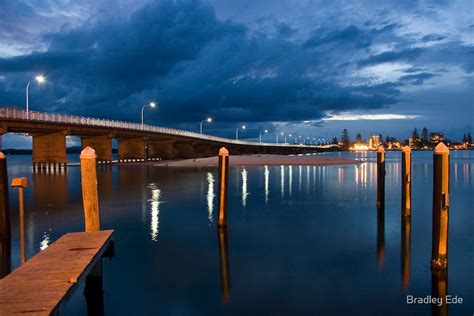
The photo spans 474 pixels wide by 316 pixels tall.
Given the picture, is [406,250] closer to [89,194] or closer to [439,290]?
[439,290]

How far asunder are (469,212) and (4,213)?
864 inches

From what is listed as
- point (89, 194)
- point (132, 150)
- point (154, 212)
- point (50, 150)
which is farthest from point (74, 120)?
point (89, 194)

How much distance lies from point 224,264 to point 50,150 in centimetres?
5868

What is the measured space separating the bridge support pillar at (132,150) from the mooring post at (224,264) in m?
75.4

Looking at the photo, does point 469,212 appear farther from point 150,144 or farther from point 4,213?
point 150,144

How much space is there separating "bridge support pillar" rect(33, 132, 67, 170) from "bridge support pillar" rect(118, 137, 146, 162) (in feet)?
82.9

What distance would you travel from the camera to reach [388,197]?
28.5m

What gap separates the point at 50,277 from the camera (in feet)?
24.0

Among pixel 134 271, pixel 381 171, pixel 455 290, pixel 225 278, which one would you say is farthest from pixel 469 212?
pixel 134 271

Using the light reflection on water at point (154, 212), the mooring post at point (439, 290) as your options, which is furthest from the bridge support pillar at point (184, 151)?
the mooring post at point (439, 290)

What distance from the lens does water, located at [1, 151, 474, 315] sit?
919cm

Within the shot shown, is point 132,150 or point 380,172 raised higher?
point 132,150

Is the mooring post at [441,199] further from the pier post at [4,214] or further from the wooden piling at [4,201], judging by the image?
the wooden piling at [4,201]

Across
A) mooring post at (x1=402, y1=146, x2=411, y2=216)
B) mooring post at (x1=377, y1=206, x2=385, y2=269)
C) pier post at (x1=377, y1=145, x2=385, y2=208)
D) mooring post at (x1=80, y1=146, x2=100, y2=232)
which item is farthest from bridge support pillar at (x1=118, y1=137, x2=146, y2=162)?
mooring post at (x1=80, y1=146, x2=100, y2=232)
